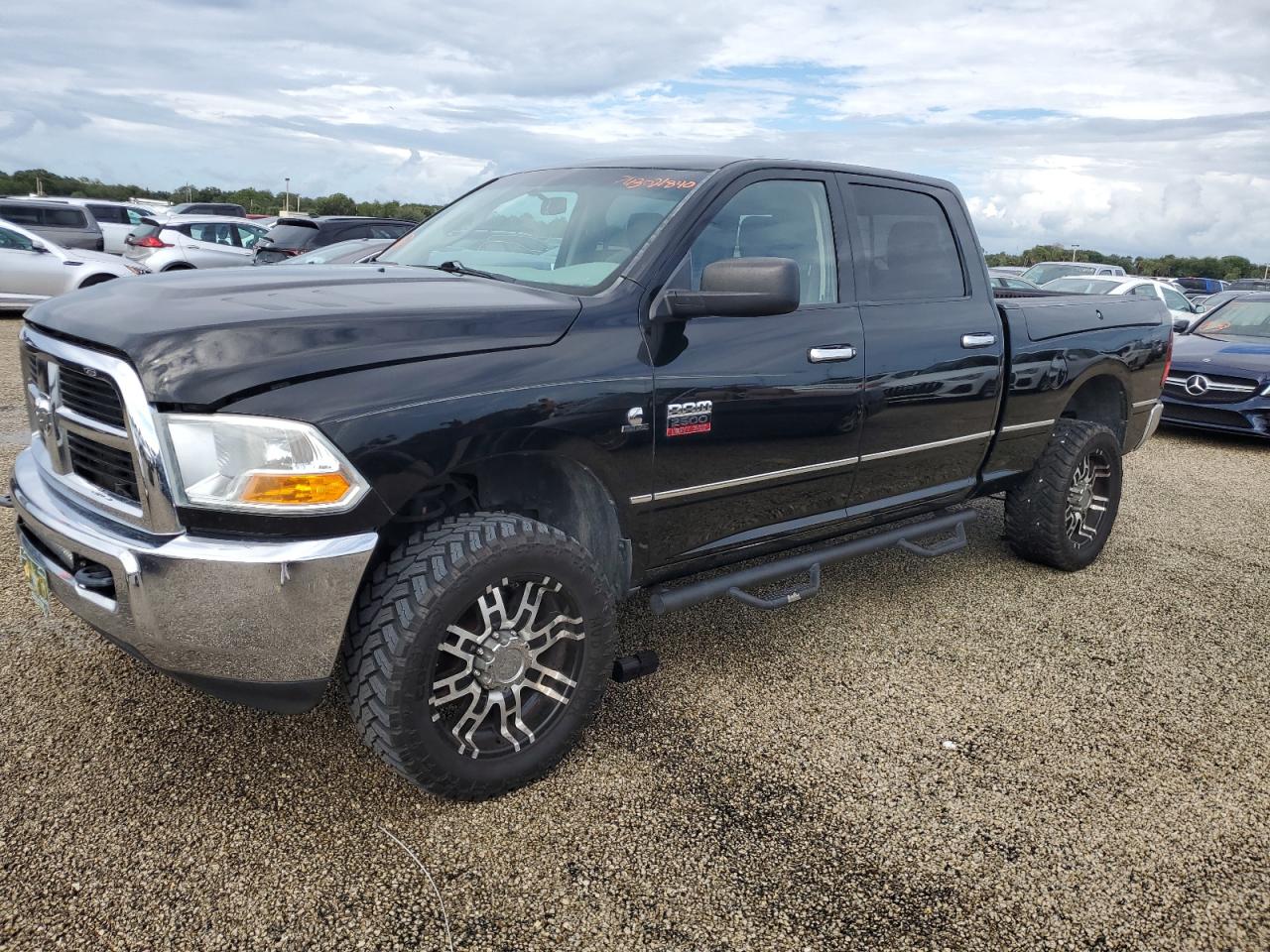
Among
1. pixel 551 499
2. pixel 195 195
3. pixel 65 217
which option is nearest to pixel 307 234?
pixel 65 217

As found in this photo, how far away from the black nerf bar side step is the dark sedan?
5.69m

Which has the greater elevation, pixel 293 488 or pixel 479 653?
pixel 293 488

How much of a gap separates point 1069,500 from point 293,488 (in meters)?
3.86

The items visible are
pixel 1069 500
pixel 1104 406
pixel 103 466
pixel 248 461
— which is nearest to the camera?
pixel 248 461

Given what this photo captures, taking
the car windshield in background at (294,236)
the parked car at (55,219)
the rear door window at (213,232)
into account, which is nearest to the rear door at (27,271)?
the rear door window at (213,232)

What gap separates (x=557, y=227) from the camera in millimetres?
3371

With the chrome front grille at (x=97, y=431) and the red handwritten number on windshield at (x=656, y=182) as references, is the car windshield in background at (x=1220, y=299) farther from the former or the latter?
the chrome front grille at (x=97, y=431)

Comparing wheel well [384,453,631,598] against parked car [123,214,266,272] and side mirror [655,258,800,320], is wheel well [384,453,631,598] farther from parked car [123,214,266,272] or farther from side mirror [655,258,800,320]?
parked car [123,214,266,272]

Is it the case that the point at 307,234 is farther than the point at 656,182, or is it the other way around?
the point at 307,234

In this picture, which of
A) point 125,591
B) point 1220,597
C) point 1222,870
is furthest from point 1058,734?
point 125,591

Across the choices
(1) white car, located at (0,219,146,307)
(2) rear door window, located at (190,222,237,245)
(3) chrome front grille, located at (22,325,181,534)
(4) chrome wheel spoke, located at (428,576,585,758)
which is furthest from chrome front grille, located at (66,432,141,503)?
(2) rear door window, located at (190,222,237,245)

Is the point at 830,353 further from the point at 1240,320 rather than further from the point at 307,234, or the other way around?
the point at 307,234

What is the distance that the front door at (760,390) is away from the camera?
9.71 feet

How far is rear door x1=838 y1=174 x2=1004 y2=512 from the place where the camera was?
11.8 feet
